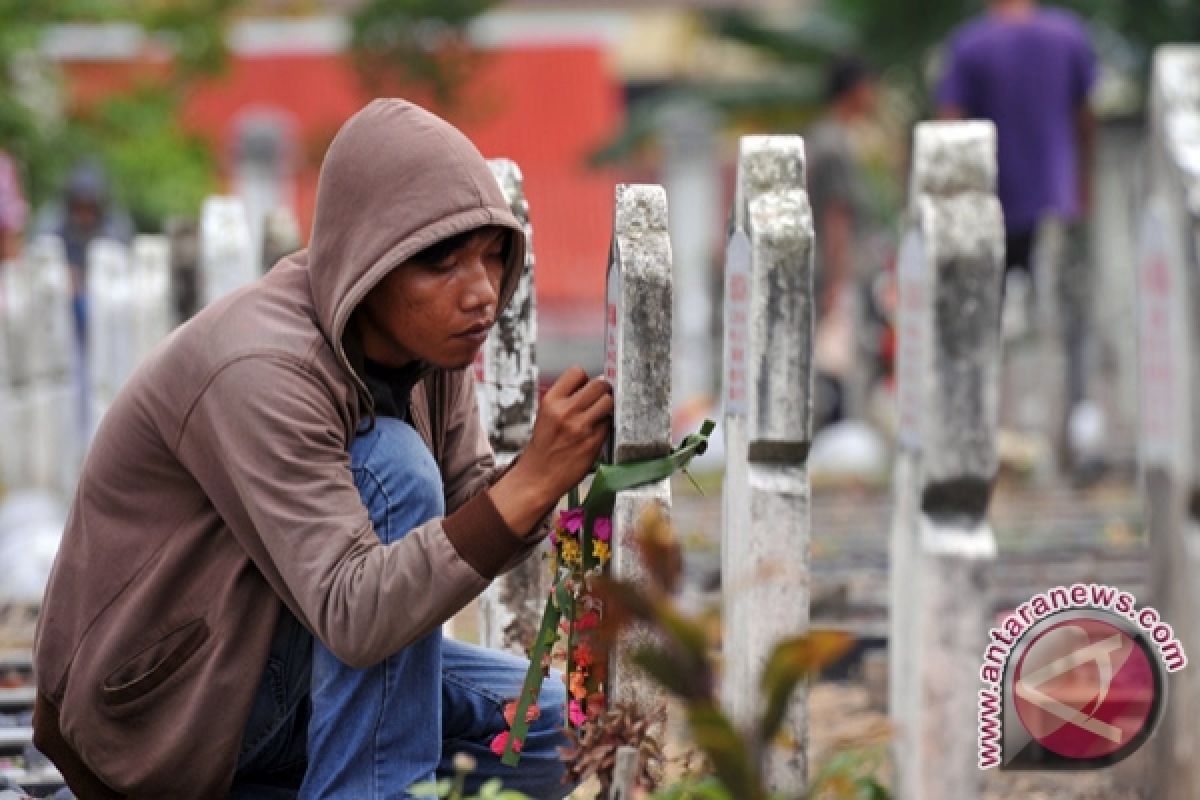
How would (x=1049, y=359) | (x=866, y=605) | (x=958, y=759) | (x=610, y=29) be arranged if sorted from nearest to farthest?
(x=958, y=759) → (x=866, y=605) → (x=1049, y=359) → (x=610, y=29)

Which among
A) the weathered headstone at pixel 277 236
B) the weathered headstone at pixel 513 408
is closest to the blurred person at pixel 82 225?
the weathered headstone at pixel 277 236

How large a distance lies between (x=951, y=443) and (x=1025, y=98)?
606cm

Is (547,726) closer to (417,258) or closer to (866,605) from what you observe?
(417,258)

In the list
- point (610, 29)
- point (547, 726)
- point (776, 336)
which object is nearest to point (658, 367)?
point (776, 336)

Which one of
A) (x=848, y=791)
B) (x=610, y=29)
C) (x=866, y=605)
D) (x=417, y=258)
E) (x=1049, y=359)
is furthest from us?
(x=610, y=29)

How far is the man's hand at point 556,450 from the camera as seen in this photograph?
11.3 feet

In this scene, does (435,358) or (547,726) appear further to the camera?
(547,726)

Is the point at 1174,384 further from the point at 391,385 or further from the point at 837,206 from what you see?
the point at 837,206

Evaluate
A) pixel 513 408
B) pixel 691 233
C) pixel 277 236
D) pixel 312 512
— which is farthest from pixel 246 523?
pixel 691 233

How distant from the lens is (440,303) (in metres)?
3.56

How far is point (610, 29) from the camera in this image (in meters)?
25.7

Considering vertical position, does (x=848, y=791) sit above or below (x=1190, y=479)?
below

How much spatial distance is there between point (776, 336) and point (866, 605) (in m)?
3.61

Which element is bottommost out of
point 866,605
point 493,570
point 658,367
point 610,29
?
point 866,605
